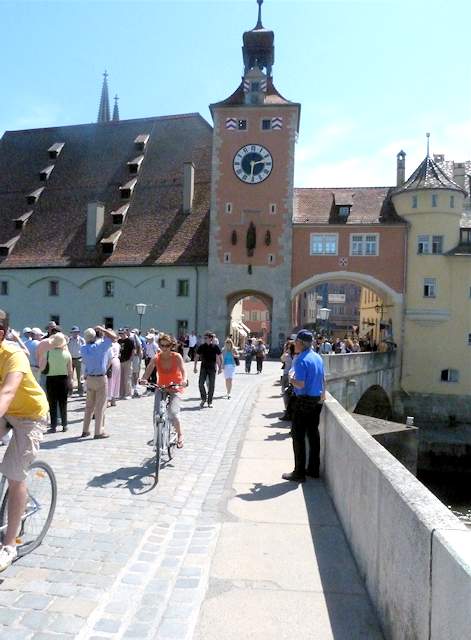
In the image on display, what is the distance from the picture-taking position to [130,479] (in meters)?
7.15

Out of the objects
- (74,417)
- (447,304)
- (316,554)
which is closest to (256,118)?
(447,304)

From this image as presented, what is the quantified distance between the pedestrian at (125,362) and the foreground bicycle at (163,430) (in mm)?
6179

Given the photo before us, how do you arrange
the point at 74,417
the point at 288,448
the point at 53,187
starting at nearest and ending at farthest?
the point at 288,448, the point at 74,417, the point at 53,187

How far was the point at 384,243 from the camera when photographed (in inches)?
1421

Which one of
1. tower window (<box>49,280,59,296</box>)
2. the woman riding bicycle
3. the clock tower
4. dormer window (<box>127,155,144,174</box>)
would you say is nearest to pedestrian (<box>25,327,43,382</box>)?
the woman riding bicycle

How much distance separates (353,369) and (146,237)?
67.5 feet

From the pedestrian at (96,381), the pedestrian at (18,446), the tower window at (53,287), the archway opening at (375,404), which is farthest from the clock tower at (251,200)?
the pedestrian at (18,446)

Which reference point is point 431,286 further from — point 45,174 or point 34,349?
point 45,174

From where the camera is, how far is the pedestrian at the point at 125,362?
14516 millimetres

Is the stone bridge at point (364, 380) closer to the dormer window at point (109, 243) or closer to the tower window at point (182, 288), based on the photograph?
the tower window at point (182, 288)

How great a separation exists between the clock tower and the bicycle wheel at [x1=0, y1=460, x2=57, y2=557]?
3161cm

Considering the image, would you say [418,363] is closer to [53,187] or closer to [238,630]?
[53,187]

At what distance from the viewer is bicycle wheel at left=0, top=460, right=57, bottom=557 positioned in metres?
4.75

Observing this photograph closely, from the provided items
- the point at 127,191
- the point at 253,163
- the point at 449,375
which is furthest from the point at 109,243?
the point at 449,375
